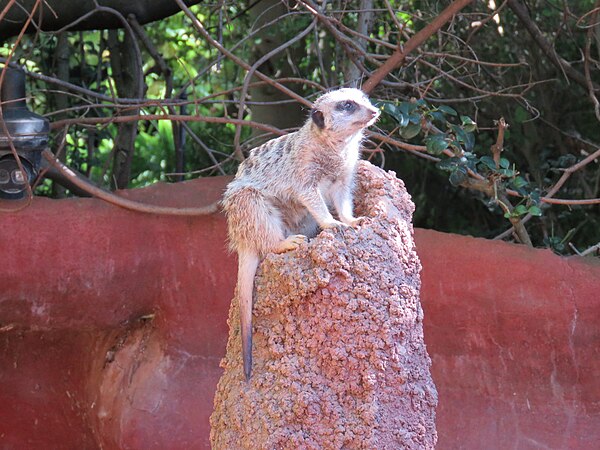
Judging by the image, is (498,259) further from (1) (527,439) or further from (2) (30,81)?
(2) (30,81)

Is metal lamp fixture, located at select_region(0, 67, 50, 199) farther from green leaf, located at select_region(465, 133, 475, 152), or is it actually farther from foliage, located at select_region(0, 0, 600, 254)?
green leaf, located at select_region(465, 133, 475, 152)

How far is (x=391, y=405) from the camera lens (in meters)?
2.56

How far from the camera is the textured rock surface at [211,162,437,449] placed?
8.27 ft

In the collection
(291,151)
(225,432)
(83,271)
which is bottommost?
(83,271)

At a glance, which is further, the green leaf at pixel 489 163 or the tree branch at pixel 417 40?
the tree branch at pixel 417 40

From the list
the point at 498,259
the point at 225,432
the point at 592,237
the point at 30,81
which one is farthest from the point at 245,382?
the point at 30,81

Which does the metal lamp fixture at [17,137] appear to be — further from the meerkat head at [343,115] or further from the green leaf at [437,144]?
the green leaf at [437,144]

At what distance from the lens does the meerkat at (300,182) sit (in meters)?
2.77

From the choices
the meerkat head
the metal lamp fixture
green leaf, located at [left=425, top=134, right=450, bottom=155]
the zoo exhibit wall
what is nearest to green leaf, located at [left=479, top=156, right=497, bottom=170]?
green leaf, located at [left=425, top=134, right=450, bottom=155]

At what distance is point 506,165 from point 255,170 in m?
1.28

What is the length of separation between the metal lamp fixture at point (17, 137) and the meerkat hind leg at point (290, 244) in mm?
1436

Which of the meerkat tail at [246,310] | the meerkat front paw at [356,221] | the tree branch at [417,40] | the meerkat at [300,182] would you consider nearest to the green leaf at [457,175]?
the tree branch at [417,40]

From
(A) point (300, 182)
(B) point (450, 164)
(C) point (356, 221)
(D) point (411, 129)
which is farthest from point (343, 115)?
(B) point (450, 164)

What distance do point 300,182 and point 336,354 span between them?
58 cm
